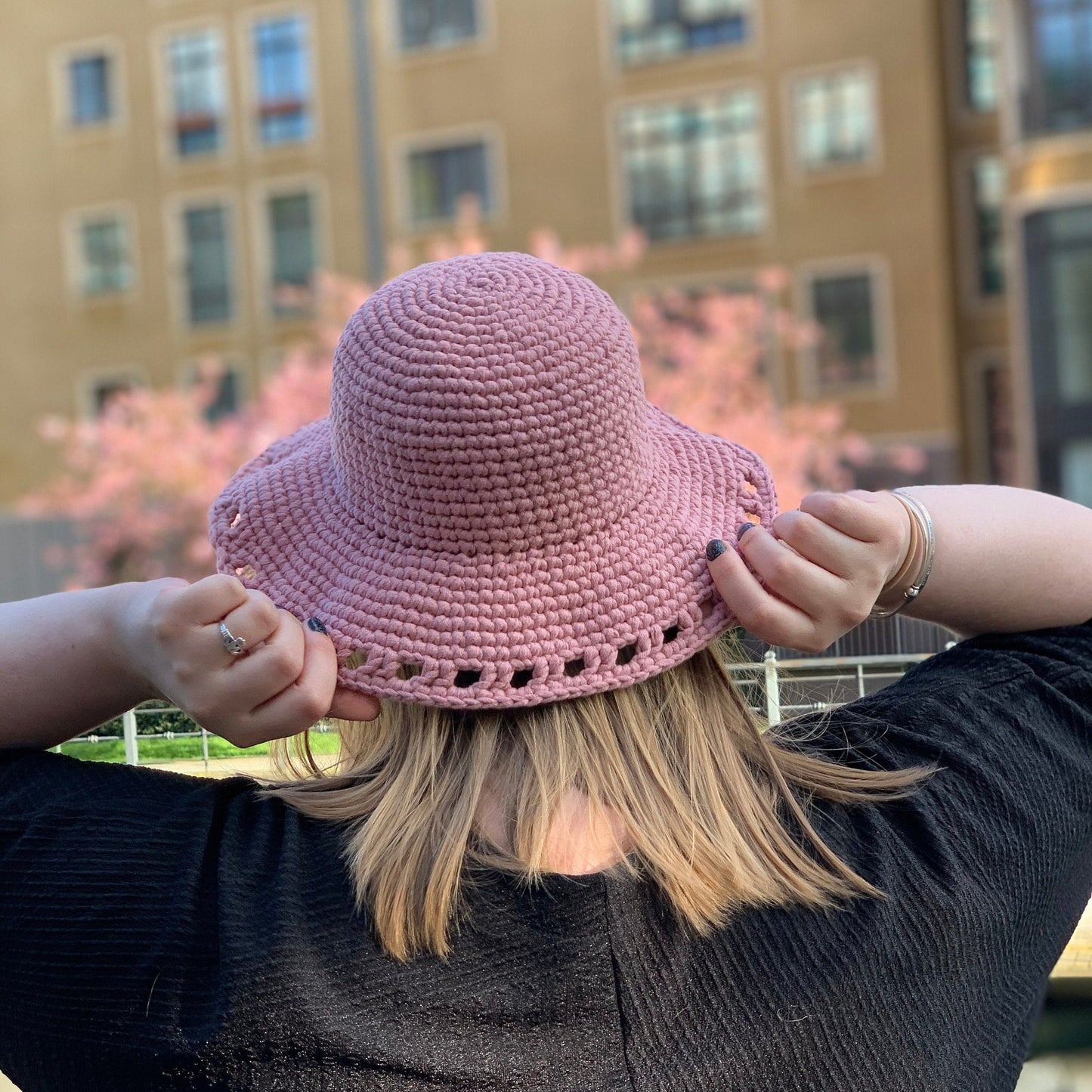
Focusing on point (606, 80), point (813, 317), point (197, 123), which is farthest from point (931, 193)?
point (197, 123)

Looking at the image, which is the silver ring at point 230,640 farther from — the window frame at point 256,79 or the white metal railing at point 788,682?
the window frame at point 256,79

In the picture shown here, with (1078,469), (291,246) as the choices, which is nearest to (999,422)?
(1078,469)

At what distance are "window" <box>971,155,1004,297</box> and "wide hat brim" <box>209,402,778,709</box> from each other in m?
14.2

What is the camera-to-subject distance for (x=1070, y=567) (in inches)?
38.8

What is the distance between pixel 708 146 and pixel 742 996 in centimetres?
1357

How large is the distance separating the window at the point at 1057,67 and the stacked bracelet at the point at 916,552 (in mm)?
12238

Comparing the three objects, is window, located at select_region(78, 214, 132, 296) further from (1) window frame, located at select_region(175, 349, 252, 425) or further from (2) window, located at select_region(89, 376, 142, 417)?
(1) window frame, located at select_region(175, 349, 252, 425)

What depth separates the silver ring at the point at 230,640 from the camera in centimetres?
79

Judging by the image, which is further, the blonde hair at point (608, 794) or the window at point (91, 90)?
the window at point (91, 90)

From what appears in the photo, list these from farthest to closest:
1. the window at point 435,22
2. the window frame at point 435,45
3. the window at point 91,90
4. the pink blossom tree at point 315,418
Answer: the window at point 91,90 → the window at point 435,22 → the window frame at point 435,45 → the pink blossom tree at point 315,418

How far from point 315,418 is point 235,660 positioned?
Result: 686cm

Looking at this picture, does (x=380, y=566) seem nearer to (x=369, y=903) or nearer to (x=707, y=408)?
(x=369, y=903)

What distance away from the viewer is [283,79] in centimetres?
1448

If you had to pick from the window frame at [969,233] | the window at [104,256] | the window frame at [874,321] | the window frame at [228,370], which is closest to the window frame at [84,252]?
the window at [104,256]
